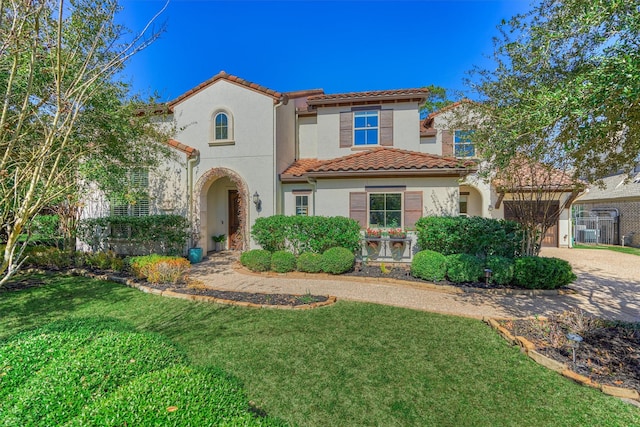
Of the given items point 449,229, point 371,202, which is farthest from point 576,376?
point 371,202

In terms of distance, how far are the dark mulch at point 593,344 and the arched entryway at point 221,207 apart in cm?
1034

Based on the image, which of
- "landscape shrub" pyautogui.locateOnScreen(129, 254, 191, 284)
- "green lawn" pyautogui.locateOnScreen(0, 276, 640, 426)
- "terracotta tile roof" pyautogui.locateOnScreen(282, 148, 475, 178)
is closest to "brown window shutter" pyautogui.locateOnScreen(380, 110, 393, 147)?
"terracotta tile roof" pyautogui.locateOnScreen(282, 148, 475, 178)

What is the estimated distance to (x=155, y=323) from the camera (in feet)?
18.0

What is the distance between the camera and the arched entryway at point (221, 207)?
12.4m

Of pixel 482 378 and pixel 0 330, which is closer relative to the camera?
pixel 482 378

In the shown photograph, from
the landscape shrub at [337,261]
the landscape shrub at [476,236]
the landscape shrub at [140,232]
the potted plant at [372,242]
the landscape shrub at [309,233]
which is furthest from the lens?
the landscape shrub at [140,232]

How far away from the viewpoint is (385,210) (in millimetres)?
11148

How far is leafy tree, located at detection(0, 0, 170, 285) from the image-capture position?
218cm

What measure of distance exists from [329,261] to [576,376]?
6.54m

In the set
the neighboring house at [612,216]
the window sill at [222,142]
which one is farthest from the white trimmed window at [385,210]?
the neighboring house at [612,216]

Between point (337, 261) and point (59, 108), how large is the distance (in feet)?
26.3

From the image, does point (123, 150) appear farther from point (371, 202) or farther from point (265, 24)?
point (371, 202)

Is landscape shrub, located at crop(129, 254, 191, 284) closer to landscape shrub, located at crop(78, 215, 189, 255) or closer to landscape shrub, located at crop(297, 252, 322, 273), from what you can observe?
landscape shrub, located at crop(78, 215, 189, 255)

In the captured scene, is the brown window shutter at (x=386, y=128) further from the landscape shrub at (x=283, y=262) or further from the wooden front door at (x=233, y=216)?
the wooden front door at (x=233, y=216)
